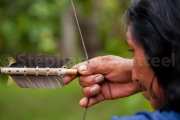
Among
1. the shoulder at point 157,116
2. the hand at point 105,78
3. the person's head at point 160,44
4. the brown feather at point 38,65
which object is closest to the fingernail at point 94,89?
the hand at point 105,78

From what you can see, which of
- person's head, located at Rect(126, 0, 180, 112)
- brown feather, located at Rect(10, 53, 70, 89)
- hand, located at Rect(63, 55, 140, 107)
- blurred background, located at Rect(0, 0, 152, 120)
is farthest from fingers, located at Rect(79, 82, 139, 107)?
person's head, located at Rect(126, 0, 180, 112)

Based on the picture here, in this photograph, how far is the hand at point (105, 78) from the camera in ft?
7.72

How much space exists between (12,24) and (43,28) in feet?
0.89

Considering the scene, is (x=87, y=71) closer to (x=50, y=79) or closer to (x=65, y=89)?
(x=50, y=79)

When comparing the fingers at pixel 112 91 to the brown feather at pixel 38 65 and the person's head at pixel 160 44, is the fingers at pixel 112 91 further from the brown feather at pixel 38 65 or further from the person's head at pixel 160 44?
the person's head at pixel 160 44

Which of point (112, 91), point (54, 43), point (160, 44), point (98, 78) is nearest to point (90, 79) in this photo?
point (98, 78)

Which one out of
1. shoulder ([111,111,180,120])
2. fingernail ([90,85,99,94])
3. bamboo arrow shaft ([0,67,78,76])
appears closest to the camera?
shoulder ([111,111,180,120])

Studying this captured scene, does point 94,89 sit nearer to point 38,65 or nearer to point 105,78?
point 105,78

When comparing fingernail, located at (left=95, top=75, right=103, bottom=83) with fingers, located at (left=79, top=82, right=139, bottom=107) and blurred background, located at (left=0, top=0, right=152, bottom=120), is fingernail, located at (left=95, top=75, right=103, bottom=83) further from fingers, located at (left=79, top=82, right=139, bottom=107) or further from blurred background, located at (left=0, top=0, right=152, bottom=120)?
blurred background, located at (left=0, top=0, right=152, bottom=120)

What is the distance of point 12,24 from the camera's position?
414 cm

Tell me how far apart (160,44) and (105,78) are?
759 millimetres

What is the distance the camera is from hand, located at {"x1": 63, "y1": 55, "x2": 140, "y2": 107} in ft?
7.72

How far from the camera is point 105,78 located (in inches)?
96.7

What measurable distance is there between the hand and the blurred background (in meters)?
0.31
